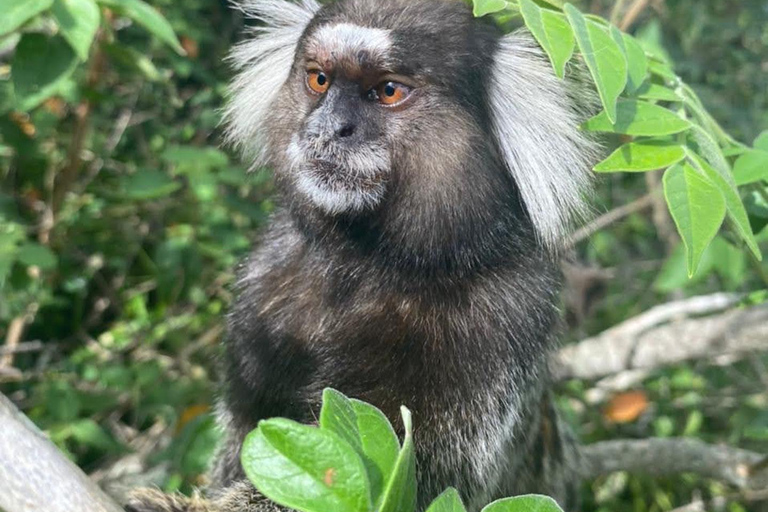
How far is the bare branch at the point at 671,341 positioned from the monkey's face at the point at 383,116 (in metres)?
1.13

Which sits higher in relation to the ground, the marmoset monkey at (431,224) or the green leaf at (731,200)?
the green leaf at (731,200)

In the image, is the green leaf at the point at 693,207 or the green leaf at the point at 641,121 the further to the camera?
the green leaf at the point at 641,121

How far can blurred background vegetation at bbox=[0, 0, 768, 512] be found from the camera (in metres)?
3.08

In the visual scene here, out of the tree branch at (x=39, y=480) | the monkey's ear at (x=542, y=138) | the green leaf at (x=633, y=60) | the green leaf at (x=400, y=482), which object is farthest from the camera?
the monkey's ear at (x=542, y=138)

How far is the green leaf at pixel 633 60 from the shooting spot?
1710 mm

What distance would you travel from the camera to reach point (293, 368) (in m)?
2.32

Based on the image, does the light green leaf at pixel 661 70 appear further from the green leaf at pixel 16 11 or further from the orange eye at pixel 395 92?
the green leaf at pixel 16 11

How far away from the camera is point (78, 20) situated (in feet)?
6.40

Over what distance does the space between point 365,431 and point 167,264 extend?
7.96 ft

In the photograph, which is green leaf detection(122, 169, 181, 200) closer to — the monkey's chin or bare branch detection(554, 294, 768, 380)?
the monkey's chin

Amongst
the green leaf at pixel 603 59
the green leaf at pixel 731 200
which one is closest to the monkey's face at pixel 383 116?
the green leaf at pixel 603 59

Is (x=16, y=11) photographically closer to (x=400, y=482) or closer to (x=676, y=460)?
(x=400, y=482)

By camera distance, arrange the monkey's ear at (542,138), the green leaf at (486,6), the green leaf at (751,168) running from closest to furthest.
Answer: the green leaf at (486,6)
the green leaf at (751,168)
the monkey's ear at (542,138)

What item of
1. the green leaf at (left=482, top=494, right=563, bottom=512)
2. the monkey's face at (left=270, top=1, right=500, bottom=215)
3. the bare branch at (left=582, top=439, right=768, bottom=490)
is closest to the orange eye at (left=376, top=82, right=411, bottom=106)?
the monkey's face at (left=270, top=1, right=500, bottom=215)
